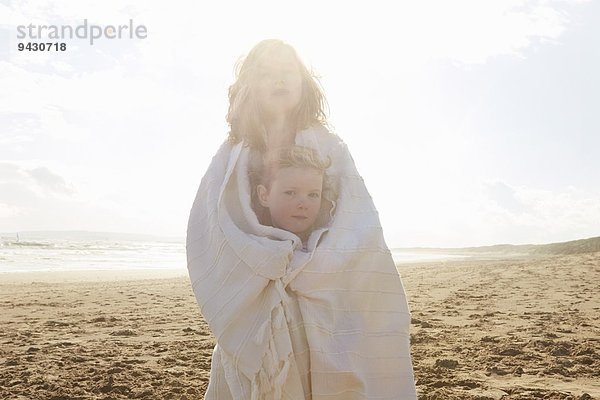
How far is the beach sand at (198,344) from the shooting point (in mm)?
4296

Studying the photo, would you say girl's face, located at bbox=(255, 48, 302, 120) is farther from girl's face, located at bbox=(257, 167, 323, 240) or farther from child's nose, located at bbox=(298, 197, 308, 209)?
child's nose, located at bbox=(298, 197, 308, 209)

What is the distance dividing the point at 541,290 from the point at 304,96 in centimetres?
911

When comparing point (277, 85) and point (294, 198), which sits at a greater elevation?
point (277, 85)

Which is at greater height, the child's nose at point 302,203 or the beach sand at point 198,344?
the child's nose at point 302,203

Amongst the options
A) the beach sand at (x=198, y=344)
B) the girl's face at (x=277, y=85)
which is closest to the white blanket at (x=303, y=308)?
the girl's face at (x=277, y=85)

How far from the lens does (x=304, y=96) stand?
2.85 metres

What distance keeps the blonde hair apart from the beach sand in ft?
7.44

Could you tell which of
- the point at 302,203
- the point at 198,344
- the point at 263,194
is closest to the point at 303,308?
the point at 302,203

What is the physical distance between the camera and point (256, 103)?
2773 mm

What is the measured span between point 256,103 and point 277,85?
0.45 ft

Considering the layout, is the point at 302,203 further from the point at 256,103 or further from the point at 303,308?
the point at 256,103

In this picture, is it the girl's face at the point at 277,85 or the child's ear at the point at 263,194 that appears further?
the girl's face at the point at 277,85

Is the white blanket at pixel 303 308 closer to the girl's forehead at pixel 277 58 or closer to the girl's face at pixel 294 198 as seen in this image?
the girl's face at pixel 294 198

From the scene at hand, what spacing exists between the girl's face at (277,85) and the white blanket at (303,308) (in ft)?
1.60
